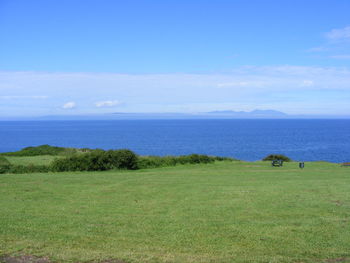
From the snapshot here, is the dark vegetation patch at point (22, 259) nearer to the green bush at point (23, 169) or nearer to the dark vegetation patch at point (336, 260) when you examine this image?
the dark vegetation patch at point (336, 260)

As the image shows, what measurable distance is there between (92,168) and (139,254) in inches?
880

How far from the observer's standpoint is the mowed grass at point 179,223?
27.6 ft

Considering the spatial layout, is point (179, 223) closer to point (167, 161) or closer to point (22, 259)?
point (22, 259)

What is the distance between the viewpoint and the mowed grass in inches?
332

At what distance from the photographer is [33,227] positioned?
1060 centimetres

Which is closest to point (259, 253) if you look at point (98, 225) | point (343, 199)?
point (98, 225)

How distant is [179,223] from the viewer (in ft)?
36.6

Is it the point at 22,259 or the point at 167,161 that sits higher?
the point at 22,259

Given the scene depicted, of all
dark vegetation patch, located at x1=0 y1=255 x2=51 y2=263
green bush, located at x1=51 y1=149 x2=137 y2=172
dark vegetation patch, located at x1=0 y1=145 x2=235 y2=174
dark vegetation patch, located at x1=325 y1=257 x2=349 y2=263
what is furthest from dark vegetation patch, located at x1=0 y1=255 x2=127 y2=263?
green bush, located at x1=51 y1=149 x2=137 y2=172

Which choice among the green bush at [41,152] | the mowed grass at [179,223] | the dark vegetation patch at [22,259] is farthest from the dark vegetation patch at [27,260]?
the green bush at [41,152]

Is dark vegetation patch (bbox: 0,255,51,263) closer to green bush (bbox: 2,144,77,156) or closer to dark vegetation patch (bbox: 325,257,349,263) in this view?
dark vegetation patch (bbox: 325,257,349,263)

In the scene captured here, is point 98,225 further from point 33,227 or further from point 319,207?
point 319,207

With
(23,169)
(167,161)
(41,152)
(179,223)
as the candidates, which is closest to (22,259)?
(179,223)

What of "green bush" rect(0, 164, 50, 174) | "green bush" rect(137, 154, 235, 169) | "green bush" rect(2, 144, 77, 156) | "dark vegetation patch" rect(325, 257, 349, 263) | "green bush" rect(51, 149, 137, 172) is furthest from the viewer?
"green bush" rect(2, 144, 77, 156)
